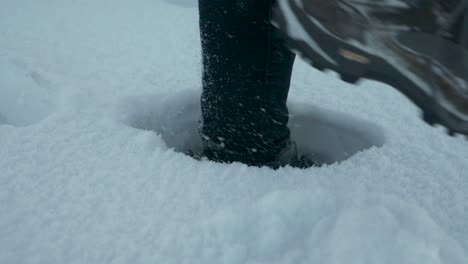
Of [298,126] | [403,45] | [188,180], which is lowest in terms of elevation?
[298,126]

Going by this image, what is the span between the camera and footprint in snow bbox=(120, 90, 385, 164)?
0.93 metres

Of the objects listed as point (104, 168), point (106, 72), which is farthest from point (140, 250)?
point (106, 72)

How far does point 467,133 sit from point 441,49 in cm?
12

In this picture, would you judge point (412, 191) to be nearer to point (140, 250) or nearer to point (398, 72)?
point (398, 72)

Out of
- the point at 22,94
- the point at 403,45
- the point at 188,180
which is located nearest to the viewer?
the point at 403,45

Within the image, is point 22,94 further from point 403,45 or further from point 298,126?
point 403,45

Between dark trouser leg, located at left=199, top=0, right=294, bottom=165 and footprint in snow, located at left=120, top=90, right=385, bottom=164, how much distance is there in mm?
148

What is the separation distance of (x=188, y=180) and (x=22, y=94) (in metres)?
0.50

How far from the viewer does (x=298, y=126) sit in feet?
3.29

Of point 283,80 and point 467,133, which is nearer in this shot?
point 467,133

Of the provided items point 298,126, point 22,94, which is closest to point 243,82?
point 298,126

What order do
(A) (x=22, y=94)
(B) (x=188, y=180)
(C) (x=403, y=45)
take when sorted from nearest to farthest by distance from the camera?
(C) (x=403, y=45)
(B) (x=188, y=180)
(A) (x=22, y=94)

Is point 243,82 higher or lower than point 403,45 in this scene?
lower

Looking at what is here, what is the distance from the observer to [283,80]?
751 mm
